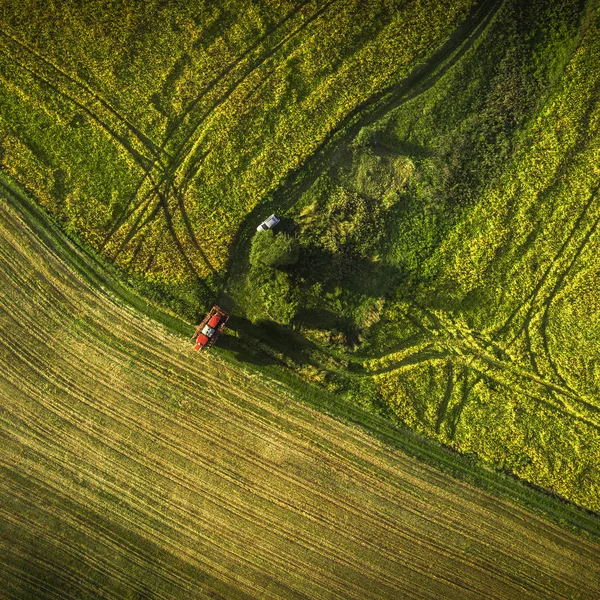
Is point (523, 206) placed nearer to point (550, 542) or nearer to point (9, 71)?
point (550, 542)

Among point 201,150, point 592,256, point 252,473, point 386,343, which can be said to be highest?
point 592,256

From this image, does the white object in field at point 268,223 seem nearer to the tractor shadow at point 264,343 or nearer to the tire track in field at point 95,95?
the tractor shadow at point 264,343

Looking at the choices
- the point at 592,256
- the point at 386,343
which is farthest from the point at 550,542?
the point at 592,256

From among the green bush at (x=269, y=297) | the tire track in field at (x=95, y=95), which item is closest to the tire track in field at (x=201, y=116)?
the tire track in field at (x=95, y=95)

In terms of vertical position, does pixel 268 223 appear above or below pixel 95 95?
below

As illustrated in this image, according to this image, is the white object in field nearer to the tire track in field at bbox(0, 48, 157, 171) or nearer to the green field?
the green field

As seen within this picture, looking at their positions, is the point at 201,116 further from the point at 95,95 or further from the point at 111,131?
the point at 95,95

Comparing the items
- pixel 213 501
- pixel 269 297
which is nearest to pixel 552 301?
pixel 269 297
